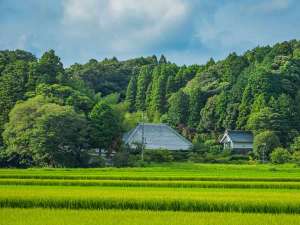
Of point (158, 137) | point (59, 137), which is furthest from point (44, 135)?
point (158, 137)

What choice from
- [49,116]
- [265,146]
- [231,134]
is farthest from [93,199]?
[231,134]

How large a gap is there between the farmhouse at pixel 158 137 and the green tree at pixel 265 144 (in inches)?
361

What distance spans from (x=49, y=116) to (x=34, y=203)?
3208 centimetres

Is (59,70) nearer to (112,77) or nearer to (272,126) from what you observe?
(272,126)

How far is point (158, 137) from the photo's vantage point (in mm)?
67250

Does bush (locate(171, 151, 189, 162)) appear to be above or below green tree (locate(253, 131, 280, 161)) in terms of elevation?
below

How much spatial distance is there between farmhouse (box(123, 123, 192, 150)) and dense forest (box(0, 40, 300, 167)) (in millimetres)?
2397

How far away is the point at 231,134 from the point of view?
6769cm

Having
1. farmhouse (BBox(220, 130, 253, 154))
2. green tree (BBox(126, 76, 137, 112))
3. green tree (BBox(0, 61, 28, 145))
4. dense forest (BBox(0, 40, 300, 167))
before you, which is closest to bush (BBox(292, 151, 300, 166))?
dense forest (BBox(0, 40, 300, 167))

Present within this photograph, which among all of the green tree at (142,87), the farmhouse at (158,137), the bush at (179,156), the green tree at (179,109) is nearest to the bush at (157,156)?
the bush at (179,156)

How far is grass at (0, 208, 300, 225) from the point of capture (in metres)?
13.4

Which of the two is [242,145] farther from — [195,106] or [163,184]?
[163,184]

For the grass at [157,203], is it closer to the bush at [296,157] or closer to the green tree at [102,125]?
the green tree at [102,125]

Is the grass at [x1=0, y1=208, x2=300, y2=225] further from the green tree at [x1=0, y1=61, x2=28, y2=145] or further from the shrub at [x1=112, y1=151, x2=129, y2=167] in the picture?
the green tree at [x1=0, y1=61, x2=28, y2=145]
